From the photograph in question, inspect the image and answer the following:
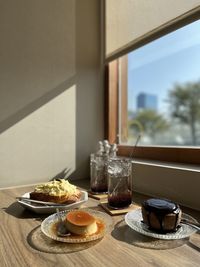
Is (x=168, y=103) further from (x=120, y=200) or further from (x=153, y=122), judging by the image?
(x=120, y=200)

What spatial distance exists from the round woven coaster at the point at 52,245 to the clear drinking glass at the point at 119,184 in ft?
0.80

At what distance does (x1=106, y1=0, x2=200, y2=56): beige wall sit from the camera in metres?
0.95

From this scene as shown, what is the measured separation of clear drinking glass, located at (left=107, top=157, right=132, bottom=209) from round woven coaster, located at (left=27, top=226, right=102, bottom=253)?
0.80 feet

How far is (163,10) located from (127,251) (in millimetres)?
928

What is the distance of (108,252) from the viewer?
0.52 m

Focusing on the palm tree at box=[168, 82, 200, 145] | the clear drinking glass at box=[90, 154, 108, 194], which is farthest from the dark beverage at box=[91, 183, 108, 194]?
the palm tree at box=[168, 82, 200, 145]

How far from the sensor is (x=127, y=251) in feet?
1.73

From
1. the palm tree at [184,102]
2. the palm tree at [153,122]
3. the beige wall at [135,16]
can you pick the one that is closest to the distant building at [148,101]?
the palm tree at [153,122]

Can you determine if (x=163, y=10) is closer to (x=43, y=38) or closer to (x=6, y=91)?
(x=43, y=38)

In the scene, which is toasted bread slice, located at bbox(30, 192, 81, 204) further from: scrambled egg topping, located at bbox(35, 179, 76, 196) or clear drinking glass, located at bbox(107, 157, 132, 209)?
clear drinking glass, located at bbox(107, 157, 132, 209)

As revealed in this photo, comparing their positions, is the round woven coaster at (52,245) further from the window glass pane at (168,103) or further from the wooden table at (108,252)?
the window glass pane at (168,103)

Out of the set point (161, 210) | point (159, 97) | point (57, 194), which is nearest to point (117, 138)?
point (57, 194)

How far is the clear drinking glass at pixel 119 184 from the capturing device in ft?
2.66

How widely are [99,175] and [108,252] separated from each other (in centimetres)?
51
